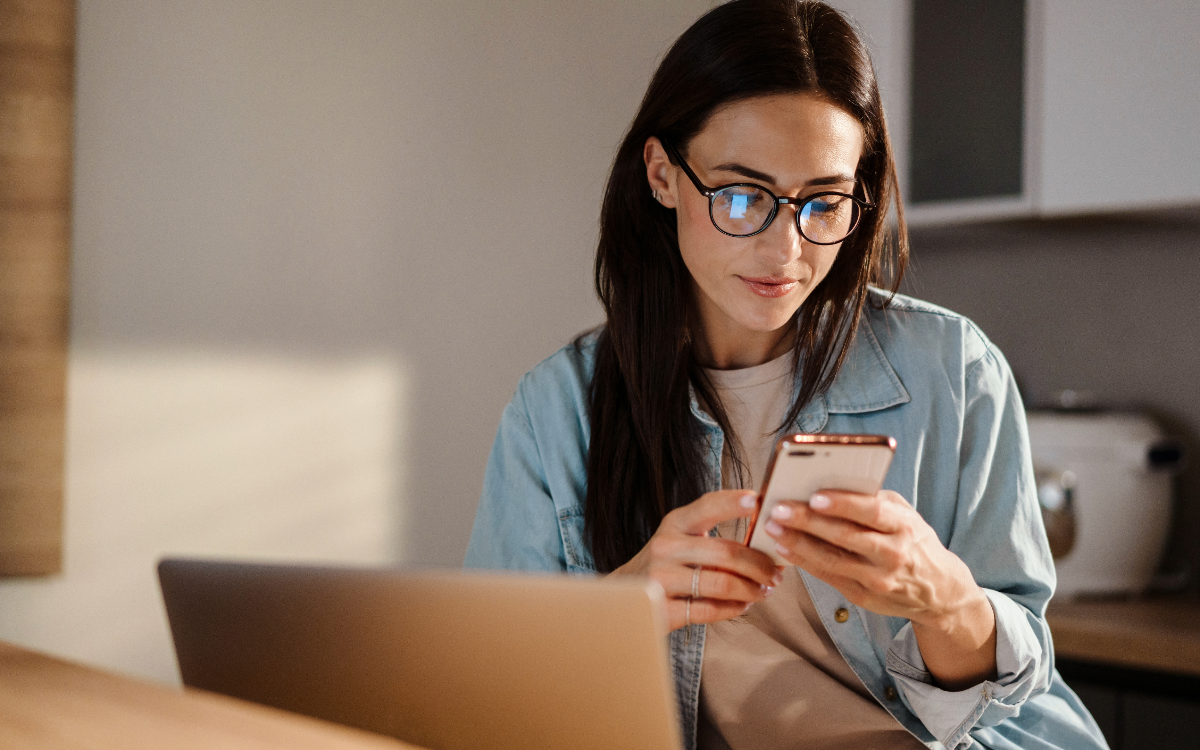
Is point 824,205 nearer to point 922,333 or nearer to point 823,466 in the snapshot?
point 922,333

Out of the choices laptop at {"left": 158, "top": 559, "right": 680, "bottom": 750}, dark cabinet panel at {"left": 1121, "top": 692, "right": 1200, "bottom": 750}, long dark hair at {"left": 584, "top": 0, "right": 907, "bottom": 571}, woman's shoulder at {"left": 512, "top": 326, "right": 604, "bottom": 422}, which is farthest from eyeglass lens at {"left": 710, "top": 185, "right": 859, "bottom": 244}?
dark cabinet panel at {"left": 1121, "top": 692, "right": 1200, "bottom": 750}

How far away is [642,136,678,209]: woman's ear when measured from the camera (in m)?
1.17

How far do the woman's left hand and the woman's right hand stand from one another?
0.04m

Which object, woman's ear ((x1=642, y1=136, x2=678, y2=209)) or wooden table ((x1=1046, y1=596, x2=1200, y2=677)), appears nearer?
woman's ear ((x1=642, y1=136, x2=678, y2=209))

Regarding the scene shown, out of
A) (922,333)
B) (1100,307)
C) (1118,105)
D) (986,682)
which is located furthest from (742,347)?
(1100,307)

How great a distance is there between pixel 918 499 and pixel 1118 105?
113cm

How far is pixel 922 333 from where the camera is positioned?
117 cm

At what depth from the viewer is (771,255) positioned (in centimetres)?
105

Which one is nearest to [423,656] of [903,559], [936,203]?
[903,559]

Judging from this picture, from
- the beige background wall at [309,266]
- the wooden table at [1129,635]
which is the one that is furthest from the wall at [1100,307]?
the beige background wall at [309,266]

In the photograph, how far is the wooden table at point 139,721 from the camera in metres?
0.55

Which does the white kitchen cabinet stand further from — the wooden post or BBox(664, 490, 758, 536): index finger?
the wooden post

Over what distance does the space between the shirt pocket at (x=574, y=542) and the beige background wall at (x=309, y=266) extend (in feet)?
3.48

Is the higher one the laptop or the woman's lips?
the woman's lips
